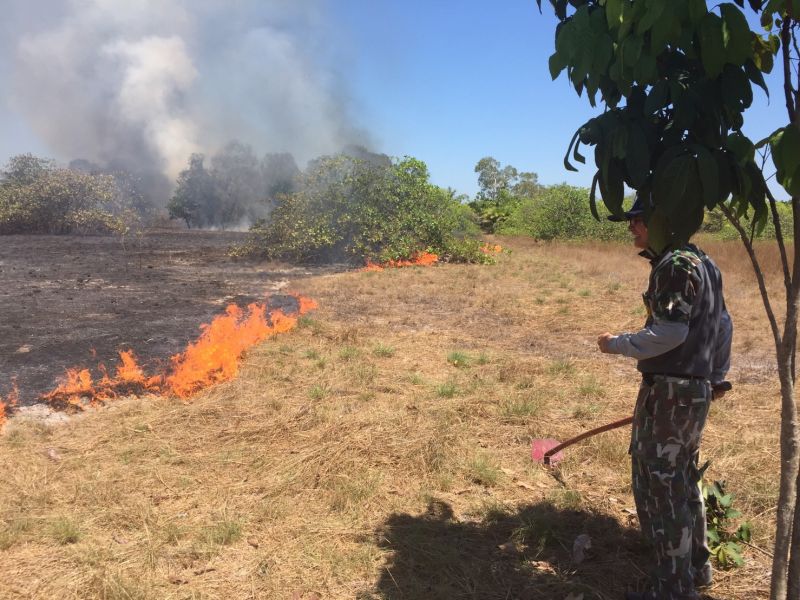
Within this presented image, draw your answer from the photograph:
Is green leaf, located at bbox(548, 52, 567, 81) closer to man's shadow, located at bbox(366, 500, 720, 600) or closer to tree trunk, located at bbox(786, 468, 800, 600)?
tree trunk, located at bbox(786, 468, 800, 600)

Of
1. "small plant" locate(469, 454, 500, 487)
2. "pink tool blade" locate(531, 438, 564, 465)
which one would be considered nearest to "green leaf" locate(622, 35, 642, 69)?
"small plant" locate(469, 454, 500, 487)

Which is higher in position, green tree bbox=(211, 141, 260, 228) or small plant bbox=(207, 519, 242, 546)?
green tree bbox=(211, 141, 260, 228)

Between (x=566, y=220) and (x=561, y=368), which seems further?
(x=566, y=220)

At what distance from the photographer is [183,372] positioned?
5.75 meters

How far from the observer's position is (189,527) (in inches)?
127

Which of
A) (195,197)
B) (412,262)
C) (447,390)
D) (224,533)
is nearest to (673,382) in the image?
(224,533)

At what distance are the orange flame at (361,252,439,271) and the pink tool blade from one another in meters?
11.0

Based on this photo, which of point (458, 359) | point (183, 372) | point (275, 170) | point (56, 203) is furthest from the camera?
point (275, 170)

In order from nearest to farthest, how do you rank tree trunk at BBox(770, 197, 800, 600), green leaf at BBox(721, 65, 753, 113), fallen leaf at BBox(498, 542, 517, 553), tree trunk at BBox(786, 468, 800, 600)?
green leaf at BBox(721, 65, 753, 113) < tree trunk at BBox(770, 197, 800, 600) < tree trunk at BBox(786, 468, 800, 600) < fallen leaf at BBox(498, 542, 517, 553)

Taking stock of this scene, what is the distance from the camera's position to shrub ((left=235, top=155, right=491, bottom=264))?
53.3ft

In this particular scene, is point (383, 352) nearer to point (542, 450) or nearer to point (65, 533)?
point (542, 450)

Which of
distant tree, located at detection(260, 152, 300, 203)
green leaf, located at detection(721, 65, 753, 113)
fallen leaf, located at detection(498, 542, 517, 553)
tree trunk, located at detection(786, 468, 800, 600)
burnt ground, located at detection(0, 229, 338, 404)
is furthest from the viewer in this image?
distant tree, located at detection(260, 152, 300, 203)

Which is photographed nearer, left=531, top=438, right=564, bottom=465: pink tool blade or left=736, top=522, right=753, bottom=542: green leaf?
left=736, top=522, right=753, bottom=542: green leaf

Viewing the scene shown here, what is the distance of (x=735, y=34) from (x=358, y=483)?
3.16 metres
